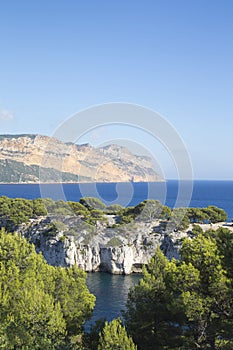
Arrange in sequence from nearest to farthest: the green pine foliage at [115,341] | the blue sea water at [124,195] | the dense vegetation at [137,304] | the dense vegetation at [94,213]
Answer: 1. the green pine foliage at [115,341]
2. the dense vegetation at [137,304]
3. the dense vegetation at [94,213]
4. the blue sea water at [124,195]

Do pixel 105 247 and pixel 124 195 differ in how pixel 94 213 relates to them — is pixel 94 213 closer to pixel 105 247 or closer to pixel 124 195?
pixel 105 247

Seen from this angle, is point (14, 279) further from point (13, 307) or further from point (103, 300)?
point (103, 300)

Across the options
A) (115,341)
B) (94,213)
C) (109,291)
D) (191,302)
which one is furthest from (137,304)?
(94,213)

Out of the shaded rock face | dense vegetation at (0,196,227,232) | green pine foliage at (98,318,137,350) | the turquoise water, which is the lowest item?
the turquoise water

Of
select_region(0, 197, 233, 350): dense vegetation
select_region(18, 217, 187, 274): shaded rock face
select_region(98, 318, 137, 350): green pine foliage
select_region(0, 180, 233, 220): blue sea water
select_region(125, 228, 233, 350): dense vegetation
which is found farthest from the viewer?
select_region(0, 180, 233, 220): blue sea water

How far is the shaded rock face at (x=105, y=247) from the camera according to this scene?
41.8m

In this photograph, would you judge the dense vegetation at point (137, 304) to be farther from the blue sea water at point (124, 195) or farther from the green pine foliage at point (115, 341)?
the blue sea water at point (124, 195)

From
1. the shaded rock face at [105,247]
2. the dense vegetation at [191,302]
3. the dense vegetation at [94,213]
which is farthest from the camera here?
the dense vegetation at [94,213]

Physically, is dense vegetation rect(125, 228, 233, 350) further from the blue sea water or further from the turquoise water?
the blue sea water

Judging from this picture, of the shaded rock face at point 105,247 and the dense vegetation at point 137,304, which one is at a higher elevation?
the dense vegetation at point 137,304

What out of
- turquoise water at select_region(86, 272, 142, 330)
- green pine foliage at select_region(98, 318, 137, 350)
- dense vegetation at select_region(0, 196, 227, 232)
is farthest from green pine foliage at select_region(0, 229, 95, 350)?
dense vegetation at select_region(0, 196, 227, 232)

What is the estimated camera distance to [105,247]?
42.5m

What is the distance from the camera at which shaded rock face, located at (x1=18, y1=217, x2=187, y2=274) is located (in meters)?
41.8

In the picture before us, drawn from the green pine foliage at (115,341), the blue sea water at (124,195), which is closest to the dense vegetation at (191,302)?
the green pine foliage at (115,341)
